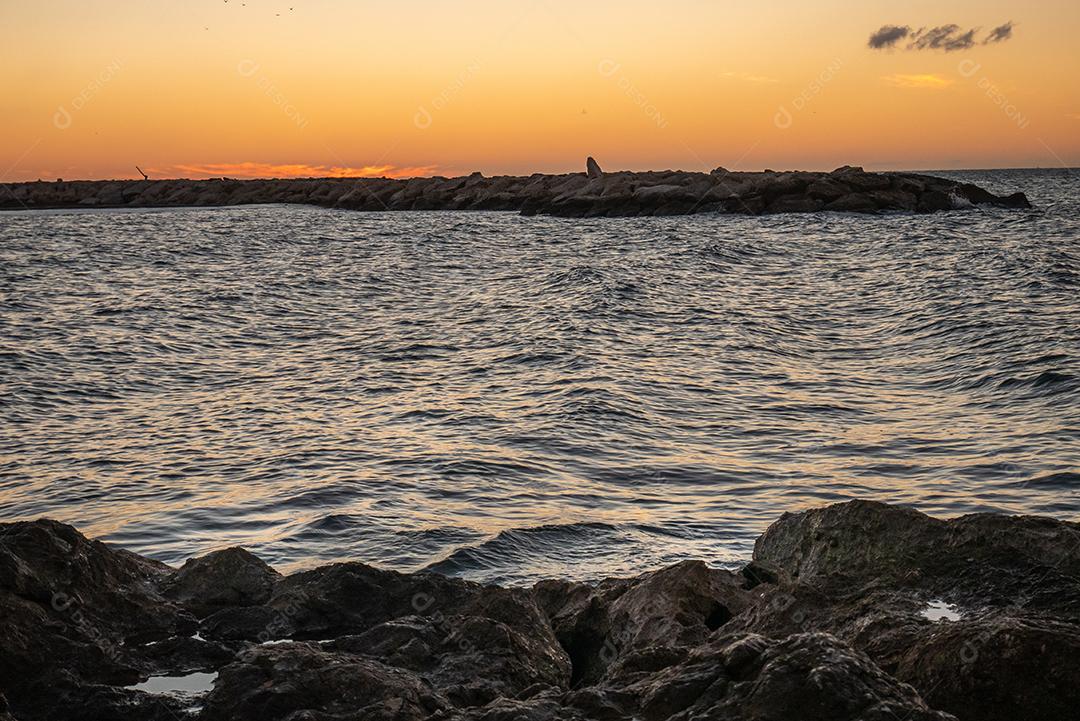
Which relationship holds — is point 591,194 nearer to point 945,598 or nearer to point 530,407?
point 530,407

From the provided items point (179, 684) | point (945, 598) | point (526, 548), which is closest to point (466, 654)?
point (179, 684)

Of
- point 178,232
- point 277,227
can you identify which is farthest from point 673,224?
point 178,232

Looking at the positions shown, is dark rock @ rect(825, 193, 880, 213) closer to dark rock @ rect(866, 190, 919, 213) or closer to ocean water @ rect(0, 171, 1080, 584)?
dark rock @ rect(866, 190, 919, 213)

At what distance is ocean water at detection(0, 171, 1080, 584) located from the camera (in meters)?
9.02

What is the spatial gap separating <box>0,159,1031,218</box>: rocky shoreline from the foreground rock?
72mm

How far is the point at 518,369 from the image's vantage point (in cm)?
1616

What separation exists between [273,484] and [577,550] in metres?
3.40

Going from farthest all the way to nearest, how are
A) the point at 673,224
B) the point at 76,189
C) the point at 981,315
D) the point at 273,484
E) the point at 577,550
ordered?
the point at 76,189 < the point at 673,224 < the point at 981,315 < the point at 273,484 < the point at 577,550

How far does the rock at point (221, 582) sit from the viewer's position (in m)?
5.97

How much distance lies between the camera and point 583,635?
5.80 metres

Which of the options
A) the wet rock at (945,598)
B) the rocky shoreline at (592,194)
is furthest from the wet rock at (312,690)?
the rocky shoreline at (592,194)

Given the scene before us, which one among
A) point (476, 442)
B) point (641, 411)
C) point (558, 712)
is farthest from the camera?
point (641, 411)

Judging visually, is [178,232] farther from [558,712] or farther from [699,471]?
[558,712]

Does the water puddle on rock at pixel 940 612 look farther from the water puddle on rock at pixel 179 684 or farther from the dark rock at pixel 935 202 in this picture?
the dark rock at pixel 935 202
